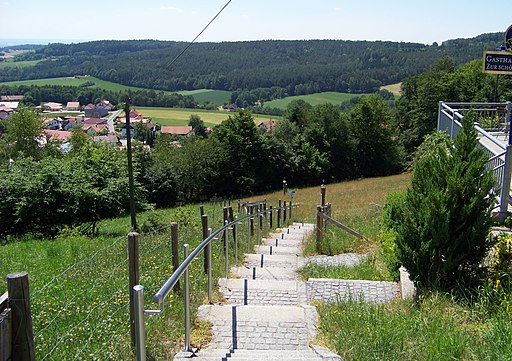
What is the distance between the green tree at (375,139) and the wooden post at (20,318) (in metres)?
54.1

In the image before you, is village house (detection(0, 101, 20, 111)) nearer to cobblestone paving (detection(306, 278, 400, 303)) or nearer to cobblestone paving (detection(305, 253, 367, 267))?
cobblestone paving (detection(305, 253, 367, 267))

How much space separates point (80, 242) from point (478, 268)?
9.61 metres

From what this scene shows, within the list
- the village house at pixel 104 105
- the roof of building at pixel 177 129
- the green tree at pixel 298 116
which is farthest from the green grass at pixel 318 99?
the green tree at pixel 298 116

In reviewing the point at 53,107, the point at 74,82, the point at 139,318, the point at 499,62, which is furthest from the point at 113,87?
the point at 139,318

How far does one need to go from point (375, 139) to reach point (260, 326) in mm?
53092

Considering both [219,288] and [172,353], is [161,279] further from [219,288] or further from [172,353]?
[172,353]

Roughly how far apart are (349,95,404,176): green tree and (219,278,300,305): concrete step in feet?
163

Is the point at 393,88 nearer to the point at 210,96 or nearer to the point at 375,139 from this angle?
the point at 210,96

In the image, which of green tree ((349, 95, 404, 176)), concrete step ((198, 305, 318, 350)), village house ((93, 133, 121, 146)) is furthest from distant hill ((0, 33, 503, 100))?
concrete step ((198, 305, 318, 350))

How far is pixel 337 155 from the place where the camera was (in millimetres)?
54531

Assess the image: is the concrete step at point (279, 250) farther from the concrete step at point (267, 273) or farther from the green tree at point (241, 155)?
the green tree at point (241, 155)

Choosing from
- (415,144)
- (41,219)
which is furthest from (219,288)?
(415,144)

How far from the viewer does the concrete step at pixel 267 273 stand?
24.9 ft

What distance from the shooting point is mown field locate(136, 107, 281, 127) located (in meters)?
95.9
